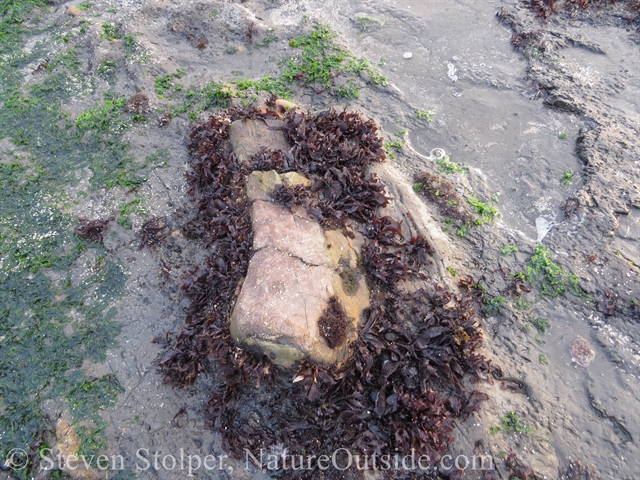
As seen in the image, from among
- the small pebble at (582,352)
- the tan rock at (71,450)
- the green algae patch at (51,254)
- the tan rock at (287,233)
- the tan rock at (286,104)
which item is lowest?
the tan rock at (71,450)

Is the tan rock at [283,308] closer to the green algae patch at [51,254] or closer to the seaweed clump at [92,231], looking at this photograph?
the green algae patch at [51,254]

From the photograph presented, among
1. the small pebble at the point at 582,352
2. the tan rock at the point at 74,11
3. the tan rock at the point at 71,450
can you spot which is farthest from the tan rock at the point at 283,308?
the tan rock at the point at 74,11

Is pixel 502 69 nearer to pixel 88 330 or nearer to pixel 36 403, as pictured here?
pixel 88 330

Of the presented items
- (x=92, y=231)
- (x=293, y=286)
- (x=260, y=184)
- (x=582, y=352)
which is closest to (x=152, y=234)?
(x=92, y=231)

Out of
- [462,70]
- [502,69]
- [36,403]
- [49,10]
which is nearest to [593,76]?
[502,69]

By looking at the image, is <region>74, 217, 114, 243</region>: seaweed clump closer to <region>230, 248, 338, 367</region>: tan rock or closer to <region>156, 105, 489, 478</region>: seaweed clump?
<region>156, 105, 489, 478</region>: seaweed clump

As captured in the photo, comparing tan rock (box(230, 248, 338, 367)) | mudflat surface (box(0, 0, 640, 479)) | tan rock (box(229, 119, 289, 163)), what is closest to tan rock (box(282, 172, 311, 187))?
tan rock (box(229, 119, 289, 163))
